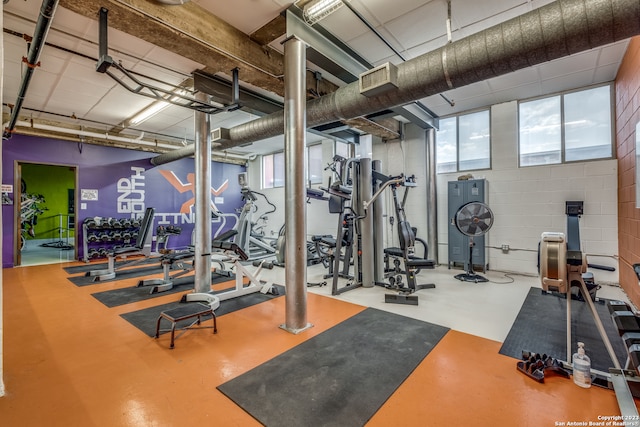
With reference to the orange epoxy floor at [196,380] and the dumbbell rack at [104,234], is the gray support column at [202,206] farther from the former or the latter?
the dumbbell rack at [104,234]

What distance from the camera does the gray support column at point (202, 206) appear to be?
169 inches

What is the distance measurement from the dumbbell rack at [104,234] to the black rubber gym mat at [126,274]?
1.40 meters

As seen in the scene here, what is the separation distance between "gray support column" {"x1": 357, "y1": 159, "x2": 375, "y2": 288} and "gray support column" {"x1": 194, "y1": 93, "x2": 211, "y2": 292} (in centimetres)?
239

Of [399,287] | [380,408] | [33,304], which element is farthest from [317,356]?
[33,304]

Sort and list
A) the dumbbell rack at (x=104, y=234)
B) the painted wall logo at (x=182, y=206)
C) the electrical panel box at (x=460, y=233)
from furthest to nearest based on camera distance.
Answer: the painted wall logo at (x=182, y=206), the dumbbell rack at (x=104, y=234), the electrical panel box at (x=460, y=233)

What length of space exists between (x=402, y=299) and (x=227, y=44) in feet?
12.3

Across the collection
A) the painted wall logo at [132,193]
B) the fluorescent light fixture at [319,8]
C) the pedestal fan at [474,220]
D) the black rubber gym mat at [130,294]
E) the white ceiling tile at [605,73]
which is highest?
the white ceiling tile at [605,73]

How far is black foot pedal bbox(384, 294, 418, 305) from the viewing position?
376 cm

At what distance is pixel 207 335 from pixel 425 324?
228 centimetres

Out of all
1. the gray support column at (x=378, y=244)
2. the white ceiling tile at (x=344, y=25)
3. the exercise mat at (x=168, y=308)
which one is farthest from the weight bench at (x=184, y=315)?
the white ceiling tile at (x=344, y=25)

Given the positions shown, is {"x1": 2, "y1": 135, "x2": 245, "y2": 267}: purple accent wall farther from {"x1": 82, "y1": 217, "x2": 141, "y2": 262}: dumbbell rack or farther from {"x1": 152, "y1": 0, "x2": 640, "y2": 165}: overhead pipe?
{"x1": 152, "y1": 0, "x2": 640, "y2": 165}: overhead pipe

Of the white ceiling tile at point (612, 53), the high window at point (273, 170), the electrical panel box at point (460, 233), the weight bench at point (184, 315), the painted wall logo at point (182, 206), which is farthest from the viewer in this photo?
the high window at point (273, 170)

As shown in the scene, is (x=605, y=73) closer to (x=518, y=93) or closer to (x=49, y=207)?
(x=518, y=93)

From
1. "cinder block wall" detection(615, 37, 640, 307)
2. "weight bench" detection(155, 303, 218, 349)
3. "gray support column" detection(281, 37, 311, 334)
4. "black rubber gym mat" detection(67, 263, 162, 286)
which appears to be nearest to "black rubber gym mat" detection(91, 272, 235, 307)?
"black rubber gym mat" detection(67, 263, 162, 286)
